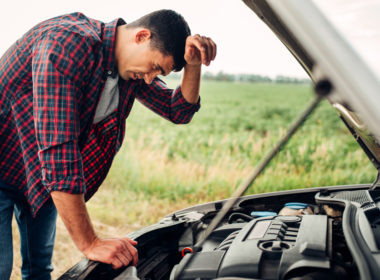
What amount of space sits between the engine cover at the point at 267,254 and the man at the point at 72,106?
302 millimetres

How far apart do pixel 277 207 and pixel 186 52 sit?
1085 mm

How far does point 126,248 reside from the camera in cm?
142

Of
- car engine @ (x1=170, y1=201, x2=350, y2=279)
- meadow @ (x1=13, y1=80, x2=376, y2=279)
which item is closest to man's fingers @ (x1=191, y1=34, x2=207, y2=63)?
car engine @ (x1=170, y1=201, x2=350, y2=279)

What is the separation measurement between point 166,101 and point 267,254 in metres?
1.11

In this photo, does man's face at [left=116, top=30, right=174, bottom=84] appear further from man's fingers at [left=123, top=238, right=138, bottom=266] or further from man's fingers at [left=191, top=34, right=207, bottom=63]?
man's fingers at [left=123, top=238, right=138, bottom=266]

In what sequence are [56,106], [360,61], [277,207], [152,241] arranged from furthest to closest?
1. [277,207]
2. [152,241]
3. [56,106]
4. [360,61]

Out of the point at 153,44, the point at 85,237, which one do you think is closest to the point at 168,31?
the point at 153,44

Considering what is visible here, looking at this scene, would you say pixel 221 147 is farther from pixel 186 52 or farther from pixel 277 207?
pixel 186 52

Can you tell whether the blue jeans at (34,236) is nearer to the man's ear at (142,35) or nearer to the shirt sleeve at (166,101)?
the shirt sleeve at (166,101)

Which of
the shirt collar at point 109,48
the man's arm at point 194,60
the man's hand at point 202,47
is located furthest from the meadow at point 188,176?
the man's hand at point 202,47

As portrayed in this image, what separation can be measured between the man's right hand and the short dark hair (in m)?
0.78

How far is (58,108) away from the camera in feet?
4.50

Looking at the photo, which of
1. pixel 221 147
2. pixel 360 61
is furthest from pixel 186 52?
pixel 221 147

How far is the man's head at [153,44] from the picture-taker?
62.0 inches
